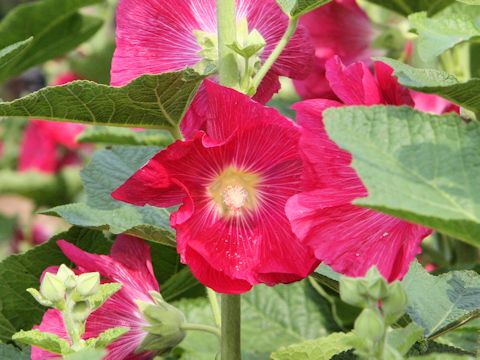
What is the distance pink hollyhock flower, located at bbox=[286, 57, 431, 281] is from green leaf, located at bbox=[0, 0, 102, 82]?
52cm

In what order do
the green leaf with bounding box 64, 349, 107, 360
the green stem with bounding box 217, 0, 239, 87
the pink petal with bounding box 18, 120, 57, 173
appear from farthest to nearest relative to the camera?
the pink petal with bounding box 18, 120, 57, 173 → the green stem with bounding box 217, 0, 239, 87 → the green leaf with bounding box 64, 349, 107, 360

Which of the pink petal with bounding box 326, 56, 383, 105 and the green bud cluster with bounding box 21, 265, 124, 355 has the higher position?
the pink petal with bounding box 326, 56, 383, 105

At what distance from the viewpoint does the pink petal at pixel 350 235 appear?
0.73 metres

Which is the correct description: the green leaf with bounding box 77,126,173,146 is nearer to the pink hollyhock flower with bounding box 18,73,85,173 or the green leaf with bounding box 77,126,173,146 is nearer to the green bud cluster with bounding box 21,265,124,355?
the green bud cluster with bounding box 21,265,124,355

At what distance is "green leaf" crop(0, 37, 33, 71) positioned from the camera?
0.90 m

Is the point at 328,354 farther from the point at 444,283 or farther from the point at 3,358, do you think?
the point at 3,358

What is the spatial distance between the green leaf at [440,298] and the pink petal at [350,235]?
0.32 feet

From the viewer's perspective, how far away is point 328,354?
32.0 inches

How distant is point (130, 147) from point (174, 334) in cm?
29

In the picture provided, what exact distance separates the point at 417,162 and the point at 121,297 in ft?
1.08

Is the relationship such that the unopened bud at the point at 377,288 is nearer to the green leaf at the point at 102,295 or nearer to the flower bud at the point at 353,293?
the flower bud at the point at 353,293

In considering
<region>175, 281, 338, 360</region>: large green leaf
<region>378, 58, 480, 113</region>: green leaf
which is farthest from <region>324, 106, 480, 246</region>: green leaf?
<region>175, 281, 338, 360</region>: large green leaf

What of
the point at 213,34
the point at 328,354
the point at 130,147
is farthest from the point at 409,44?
the point at 328,354

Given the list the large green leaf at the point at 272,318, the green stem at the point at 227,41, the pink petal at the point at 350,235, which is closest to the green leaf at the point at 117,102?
the green stem at the point at 227,41
